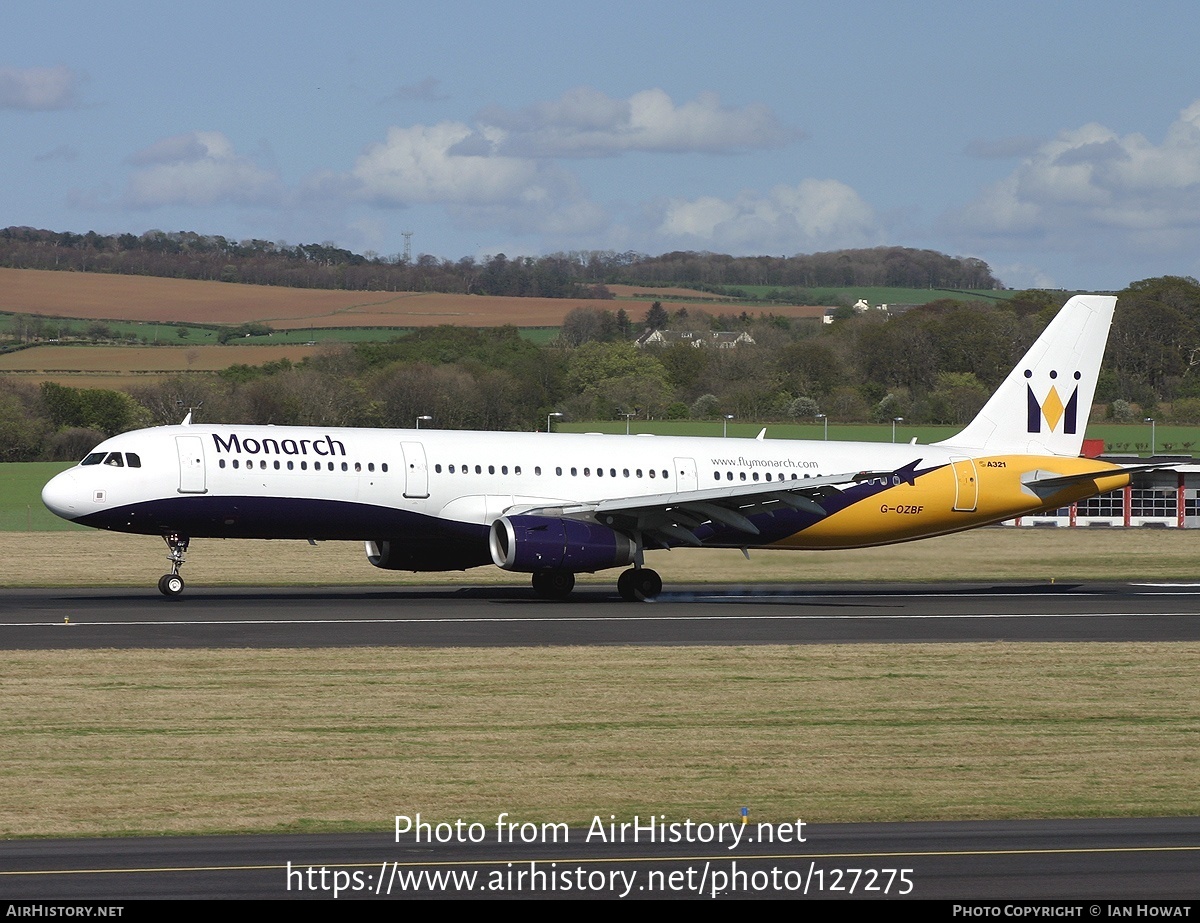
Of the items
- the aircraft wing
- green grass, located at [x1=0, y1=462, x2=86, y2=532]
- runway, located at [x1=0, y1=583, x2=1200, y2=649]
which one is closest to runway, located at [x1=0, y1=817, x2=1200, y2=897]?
runway, located at [x1=0, y1=583, x2=1200, y2=649]

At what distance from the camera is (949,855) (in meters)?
12.3

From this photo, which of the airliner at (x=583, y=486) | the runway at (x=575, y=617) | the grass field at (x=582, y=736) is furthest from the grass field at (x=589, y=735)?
the airliner at (x=583, y=486)

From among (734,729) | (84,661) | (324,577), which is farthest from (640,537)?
(734,729)

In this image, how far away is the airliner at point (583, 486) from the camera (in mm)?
33781

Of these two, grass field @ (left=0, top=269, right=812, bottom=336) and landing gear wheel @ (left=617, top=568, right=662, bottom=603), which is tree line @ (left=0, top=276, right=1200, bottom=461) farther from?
landing gear wheel @ (left=617, top=568, right=662, bottom=603)

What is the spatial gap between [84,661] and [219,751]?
301 inches

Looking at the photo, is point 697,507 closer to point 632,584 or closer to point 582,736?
point 632,584

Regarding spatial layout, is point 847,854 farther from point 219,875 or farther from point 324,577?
point 324,577

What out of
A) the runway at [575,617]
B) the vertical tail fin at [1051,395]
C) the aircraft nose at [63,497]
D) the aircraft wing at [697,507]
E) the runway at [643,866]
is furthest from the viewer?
the vertical tail fin at [1051,395]

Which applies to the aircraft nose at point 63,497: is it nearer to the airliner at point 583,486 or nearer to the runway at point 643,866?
the airliner at point 583,486

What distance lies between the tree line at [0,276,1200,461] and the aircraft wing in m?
59.3

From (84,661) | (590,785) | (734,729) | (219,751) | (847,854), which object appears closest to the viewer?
(847,854)

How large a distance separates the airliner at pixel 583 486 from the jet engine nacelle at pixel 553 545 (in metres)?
0.04

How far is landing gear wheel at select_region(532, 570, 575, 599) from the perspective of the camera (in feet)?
120
